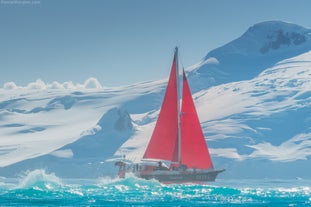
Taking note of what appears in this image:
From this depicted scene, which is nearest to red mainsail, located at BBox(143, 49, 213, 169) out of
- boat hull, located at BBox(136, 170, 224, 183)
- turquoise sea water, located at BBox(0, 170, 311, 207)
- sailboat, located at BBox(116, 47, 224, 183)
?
sailboat, located at BBox(116, 47, 224, 183)

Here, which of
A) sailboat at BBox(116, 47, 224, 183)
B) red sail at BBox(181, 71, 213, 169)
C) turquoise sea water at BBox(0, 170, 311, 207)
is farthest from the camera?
red sail at BBox(181, 71, 213, 169)

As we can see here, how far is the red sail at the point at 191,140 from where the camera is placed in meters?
93.2

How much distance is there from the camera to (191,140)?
306 ft

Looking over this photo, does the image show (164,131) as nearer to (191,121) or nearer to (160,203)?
(191,121)

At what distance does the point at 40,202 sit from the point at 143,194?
13743mm

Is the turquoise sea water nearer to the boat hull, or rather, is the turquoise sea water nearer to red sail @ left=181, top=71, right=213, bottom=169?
the boat hull

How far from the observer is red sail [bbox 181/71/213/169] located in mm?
93188

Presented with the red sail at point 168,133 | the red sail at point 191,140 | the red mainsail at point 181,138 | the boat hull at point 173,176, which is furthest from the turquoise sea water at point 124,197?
the red sail at point 191,140

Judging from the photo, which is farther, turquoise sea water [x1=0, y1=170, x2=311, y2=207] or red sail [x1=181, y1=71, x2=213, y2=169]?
red sail [x1=181, y1=71, x2=213, y2=169]

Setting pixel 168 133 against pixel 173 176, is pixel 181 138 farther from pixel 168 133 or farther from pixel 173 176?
pixel 173 176

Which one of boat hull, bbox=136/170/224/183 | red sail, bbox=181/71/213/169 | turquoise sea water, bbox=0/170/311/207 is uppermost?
red sail, bbox=181/71/213/169

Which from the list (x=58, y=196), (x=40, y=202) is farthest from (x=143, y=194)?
(x=40, y=202)

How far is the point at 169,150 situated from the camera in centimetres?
9325

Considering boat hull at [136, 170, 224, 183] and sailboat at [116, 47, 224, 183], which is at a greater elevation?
sailboat at [116, 47, 224, 183]
